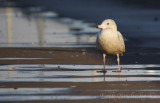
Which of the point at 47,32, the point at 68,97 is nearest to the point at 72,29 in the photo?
the point at 47,32

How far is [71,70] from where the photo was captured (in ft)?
45.7

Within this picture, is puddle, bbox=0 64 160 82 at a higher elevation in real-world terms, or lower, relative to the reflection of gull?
lower

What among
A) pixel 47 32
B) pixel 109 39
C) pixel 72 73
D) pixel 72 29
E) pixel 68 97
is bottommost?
pixel 68 97

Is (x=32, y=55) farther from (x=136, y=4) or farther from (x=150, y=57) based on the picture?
(x=136, y=4)

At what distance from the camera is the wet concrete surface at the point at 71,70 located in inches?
417

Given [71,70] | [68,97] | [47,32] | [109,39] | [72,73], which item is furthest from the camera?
[47,32]

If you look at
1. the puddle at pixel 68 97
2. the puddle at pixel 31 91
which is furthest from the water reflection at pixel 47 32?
the puddle at pixel 68 97

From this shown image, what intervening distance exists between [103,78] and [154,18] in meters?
18.7

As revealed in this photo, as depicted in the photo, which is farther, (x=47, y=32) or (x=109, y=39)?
(x=47, y=32)

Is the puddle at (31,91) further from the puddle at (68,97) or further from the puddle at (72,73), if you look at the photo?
the puddle at (72,73)

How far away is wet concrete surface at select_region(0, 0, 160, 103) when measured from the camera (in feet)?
34.8

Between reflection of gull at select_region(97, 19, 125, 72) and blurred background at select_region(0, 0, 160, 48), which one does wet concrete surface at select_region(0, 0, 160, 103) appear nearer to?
blurred background at select_region(0, 0, 160, 48)

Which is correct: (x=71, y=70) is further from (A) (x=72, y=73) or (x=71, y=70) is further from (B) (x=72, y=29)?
(B) (x=72, y=29)

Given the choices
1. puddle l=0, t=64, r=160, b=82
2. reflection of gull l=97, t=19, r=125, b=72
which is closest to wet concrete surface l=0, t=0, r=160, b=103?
puddle l=0, t=64, r=160, b=82
